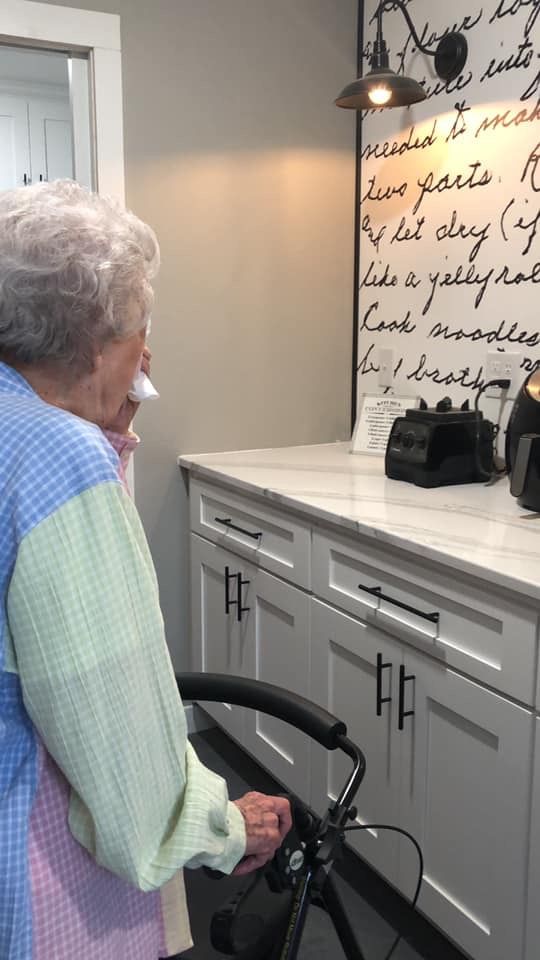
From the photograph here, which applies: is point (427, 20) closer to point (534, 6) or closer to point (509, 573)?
point (534, 6)

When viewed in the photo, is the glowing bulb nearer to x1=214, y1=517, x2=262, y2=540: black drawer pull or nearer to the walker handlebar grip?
x1=214, y1=517, x2=262, y2=540: black drawer pull

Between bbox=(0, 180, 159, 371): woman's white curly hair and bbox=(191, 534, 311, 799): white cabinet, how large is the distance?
1201mm

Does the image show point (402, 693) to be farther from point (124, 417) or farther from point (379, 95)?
point (379, 95)

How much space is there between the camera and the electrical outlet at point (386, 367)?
2617 mm

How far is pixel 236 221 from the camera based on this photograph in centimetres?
255

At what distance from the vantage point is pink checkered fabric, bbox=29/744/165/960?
0.87 metres

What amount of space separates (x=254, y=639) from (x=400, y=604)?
72cm

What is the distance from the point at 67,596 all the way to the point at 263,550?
143 centimetres

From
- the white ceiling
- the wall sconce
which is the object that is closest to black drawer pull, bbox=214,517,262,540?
the wall sconce

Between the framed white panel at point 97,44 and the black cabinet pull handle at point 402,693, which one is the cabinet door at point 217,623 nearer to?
the black cabinet pull handle at point 402,693

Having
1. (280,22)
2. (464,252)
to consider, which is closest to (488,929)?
(464,252)

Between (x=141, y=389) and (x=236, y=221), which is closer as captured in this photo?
(x=141, y=389)

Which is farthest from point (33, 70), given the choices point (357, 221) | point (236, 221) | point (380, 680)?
point (380, 680)

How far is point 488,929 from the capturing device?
1540 millimetres
